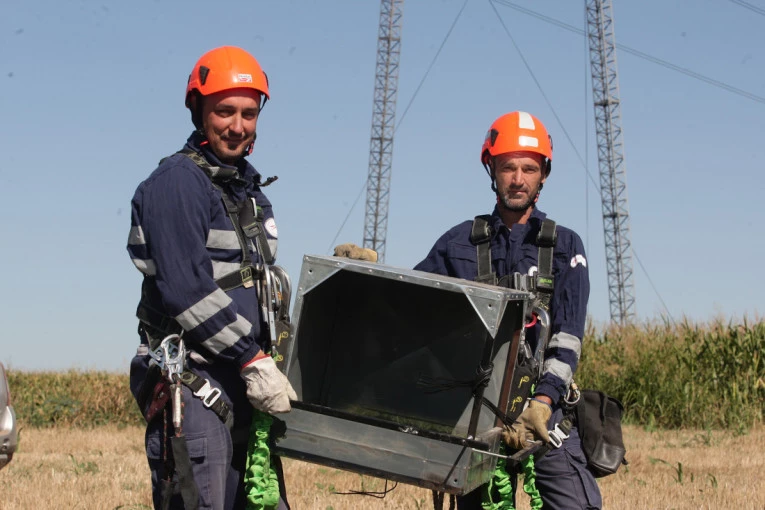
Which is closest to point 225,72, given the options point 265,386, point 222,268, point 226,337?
Answer: point 222,268

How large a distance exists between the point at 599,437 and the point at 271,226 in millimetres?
1916

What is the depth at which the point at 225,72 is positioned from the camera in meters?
4.10

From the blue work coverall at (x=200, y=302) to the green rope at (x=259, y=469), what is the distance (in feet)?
0.30

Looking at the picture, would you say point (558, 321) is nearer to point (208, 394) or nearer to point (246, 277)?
point (246, 277)

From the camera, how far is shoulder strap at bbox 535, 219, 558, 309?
4.61 meters

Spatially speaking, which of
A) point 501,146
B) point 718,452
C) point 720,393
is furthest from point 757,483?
point 720,393

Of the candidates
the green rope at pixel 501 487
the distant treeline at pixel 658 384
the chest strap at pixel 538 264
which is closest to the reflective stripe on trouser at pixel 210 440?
the green rope at pixel 501 487

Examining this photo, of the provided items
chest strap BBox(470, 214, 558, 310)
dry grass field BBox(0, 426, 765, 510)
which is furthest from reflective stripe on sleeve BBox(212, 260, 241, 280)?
dry grass field BBox(0, 426, 765, 510)

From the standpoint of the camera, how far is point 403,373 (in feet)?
15.8

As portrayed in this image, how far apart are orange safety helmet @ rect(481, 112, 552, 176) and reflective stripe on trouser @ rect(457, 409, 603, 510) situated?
50.9 inches

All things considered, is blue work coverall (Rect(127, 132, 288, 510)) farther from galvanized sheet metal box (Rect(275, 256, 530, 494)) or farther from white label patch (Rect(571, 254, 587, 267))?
white label patch (Rect(571, 254, 587, 267))

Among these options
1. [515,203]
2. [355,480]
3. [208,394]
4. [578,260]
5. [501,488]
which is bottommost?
[355,480]

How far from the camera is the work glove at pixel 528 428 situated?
425 centimetres

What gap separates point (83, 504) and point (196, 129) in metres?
4.18
